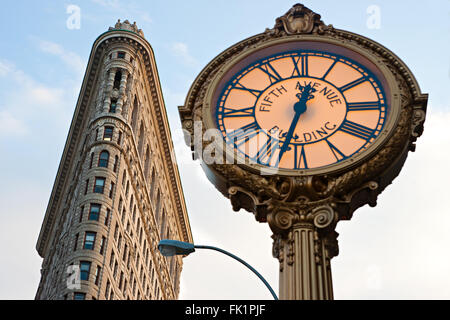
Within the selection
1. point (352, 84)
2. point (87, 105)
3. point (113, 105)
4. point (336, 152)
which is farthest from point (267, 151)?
point (87, 105)

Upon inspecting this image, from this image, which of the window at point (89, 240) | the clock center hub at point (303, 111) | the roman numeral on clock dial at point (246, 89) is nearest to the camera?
the clock center hub at point (303, 111)

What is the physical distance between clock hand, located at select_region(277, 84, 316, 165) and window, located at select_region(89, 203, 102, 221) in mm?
60113

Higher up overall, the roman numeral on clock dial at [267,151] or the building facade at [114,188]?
the building facade at [114,188]

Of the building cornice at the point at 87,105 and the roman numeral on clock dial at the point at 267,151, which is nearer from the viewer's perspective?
the roman numeral on clock dial at the point at 267,151

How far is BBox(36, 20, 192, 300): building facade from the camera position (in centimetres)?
6400

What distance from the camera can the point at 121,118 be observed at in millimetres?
75062

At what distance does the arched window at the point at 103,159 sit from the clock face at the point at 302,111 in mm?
64180

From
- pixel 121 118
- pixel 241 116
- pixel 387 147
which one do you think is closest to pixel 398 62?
pixel 387 147

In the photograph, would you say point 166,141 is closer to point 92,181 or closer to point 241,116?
point 92,181

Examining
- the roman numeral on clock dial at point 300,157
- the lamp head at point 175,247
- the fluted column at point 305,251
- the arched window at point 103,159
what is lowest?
the fluted column at point 305,251

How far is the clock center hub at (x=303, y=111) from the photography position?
22.1ft

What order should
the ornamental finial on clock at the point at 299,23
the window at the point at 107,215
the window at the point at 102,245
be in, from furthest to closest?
the window at the point at 107,215 → the window at the point at 102,245 → the ornamental finial on clock at the point at 299,23

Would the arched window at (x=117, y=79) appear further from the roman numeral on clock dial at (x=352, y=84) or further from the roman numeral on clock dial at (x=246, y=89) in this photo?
the roman numeral on clock dial at (x=352, y=84)

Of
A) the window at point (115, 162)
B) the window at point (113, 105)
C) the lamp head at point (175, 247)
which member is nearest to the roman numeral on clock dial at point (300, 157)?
the lamp head at point (175, 247)
